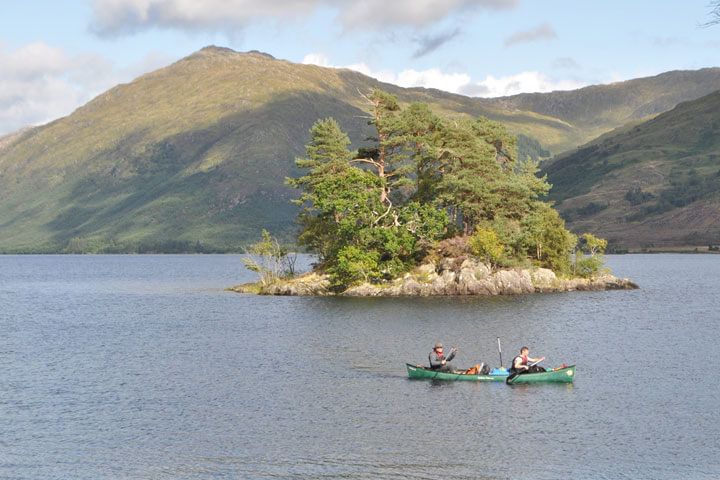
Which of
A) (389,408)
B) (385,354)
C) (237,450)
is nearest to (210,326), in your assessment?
(385,354)

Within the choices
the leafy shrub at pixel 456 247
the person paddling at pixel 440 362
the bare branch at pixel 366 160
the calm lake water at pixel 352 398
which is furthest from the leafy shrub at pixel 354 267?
the person paddling at pixel 440 362

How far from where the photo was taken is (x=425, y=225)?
13000cm

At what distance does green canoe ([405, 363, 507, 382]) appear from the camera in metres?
64.3

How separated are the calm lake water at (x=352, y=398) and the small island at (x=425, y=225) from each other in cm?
1736

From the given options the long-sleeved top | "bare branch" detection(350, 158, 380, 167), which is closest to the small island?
"bare branch" detection(350, 158, 380, 167)

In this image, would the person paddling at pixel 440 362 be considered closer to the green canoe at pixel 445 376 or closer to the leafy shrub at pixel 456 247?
the green canoe at pixel 445 376

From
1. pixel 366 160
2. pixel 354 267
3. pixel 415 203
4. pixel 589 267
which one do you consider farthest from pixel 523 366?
pixel 589 267

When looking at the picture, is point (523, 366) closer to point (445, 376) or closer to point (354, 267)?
point (445, 376)

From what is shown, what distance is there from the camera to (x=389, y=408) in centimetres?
5644

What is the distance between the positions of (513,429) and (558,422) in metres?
3.26

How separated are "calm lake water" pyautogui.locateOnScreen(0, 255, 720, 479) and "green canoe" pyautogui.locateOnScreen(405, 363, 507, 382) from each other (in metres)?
0.55

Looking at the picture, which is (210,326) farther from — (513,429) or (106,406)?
(513,429)

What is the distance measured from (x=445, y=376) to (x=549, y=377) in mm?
7634

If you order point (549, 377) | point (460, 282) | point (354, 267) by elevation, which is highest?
point (354, 267)
